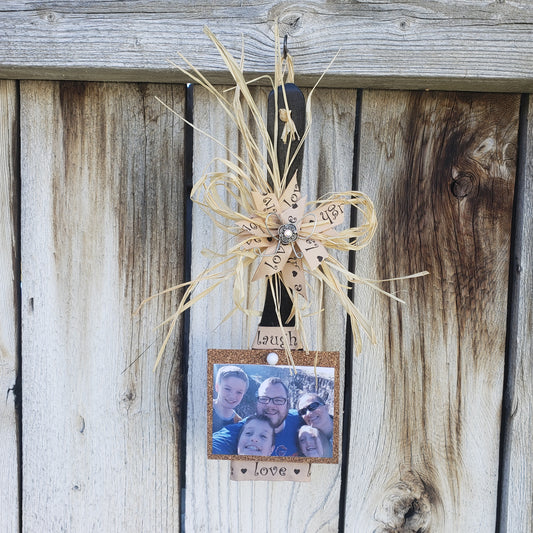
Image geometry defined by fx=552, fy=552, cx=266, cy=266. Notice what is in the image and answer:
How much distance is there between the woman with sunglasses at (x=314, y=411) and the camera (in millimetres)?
619

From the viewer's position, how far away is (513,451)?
71 cm

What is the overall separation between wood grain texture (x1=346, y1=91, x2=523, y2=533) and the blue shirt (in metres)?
0.12

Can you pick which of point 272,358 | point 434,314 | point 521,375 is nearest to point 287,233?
point 272,358

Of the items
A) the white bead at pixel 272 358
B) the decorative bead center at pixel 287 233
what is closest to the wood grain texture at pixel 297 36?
the decorative bead center at pixel 287 233

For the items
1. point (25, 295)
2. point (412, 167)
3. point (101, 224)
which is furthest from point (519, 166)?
point (25, 295)

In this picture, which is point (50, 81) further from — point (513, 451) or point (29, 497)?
point (513, 451)

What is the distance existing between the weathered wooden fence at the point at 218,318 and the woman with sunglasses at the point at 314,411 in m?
0.10

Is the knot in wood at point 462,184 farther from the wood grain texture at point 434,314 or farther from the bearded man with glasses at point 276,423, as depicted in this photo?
the bearded man with glasses at point 276,423

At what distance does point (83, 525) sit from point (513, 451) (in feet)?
1.88

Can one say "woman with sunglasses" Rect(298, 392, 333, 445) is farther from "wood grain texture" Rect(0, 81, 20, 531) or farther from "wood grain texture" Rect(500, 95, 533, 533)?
"wood grain texture" Rect(0, 81, 20, 531)

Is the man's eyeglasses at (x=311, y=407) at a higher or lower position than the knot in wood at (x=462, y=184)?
lower

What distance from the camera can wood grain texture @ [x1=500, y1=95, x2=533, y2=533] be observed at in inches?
27.2

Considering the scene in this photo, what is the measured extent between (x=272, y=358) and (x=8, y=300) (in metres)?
0.36

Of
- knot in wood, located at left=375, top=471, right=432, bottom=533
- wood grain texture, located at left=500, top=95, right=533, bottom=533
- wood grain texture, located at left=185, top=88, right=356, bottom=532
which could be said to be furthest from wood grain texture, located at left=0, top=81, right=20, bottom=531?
wood grain texture, located at left=500, top=95, right=533, bottom=533
